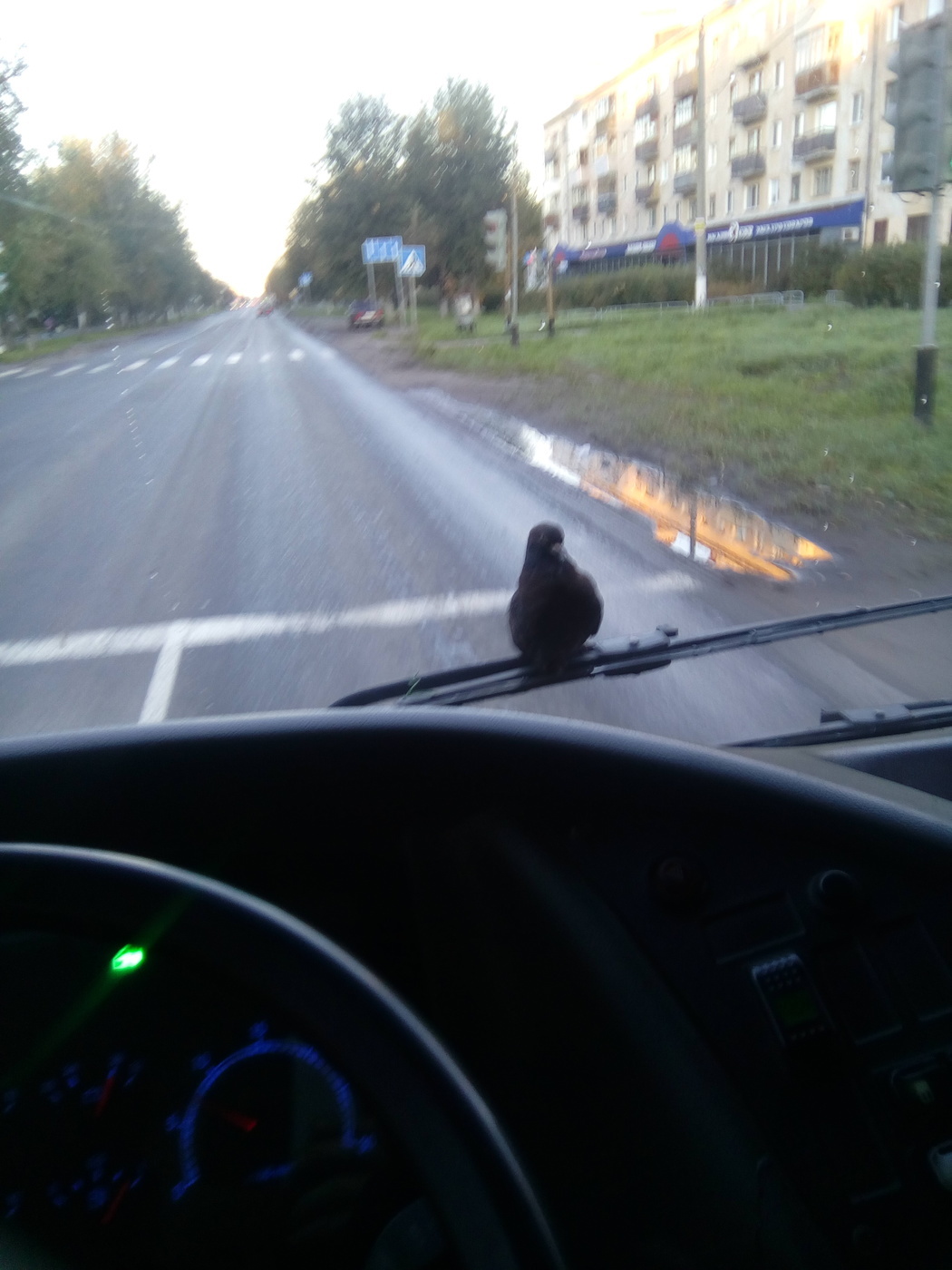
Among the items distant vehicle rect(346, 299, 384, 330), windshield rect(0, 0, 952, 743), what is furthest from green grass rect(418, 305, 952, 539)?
distant vehicle rect(346, 299, 384, 330)

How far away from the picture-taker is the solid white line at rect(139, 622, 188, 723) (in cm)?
428

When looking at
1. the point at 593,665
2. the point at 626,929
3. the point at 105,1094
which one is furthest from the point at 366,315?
the point at 105,1094

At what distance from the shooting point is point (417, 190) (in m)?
40.7

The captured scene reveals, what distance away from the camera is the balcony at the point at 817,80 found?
402 inches

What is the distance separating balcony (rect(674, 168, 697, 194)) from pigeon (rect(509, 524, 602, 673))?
49.5 ft

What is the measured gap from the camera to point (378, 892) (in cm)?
193

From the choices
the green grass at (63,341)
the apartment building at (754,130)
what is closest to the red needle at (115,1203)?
the apartment building at (754,130)

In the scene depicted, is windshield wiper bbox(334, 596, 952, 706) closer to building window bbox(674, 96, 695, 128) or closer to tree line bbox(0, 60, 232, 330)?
tree line bbox(0, 60, 232, 330)

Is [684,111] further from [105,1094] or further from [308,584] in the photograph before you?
[105,1094]

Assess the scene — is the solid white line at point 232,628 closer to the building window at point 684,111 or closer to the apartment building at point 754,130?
the apartment building at point 754,130

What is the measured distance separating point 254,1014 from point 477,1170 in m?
→ 0.33

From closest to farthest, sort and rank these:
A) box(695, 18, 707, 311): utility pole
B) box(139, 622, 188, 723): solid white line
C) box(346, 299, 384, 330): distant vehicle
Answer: box(139, 622, 188, 723): solid white line < box(695, 18, 707, 311): utility pole < box(346, 299, 384, 330): distant vehicle

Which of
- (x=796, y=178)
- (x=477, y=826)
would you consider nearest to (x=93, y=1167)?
(x=477, y=826)

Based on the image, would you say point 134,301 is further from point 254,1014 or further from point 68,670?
point 254,1014
